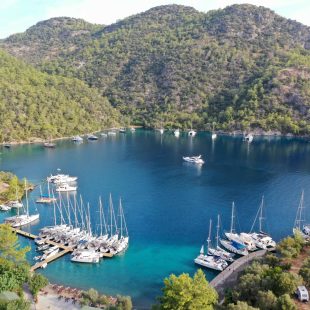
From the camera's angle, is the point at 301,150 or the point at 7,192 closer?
the point at 7,192

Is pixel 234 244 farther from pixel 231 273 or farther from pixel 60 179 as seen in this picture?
pixel 60 179

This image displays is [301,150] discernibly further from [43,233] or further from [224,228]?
[43,233]

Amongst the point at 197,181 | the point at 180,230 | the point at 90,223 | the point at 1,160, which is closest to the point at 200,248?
the point at 180,230

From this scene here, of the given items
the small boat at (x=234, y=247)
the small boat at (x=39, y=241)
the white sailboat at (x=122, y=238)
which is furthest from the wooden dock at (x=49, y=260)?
the small boat at (x=234, y=247)

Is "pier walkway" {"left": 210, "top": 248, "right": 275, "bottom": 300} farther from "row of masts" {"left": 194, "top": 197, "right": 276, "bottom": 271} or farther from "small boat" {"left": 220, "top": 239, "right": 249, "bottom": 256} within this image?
"small boat" {"left": 220, "top": 239, "right": 249, "bottom": 256}

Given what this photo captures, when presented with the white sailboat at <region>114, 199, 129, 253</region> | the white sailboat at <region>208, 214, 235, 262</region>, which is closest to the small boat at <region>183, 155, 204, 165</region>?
the white sailboat at <region>114, 199, 129, 253</region>
